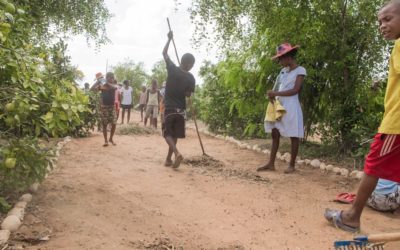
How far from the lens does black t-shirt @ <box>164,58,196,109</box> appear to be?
649cm

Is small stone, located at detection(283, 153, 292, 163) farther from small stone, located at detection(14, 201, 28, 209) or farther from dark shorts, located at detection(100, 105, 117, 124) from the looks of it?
small stone, located at detection(14, 201, 28, 209)

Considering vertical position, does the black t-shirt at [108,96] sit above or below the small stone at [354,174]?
above

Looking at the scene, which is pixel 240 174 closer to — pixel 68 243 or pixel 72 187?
pixel 72 187

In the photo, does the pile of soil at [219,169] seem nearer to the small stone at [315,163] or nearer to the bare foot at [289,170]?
the bare foot at [289,170]

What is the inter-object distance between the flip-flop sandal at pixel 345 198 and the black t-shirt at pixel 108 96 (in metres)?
5.61

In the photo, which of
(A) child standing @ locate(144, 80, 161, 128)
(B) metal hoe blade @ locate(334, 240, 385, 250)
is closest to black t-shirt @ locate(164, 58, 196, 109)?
(B) metal hoe blade @ locate(334, 240, 385, 250)

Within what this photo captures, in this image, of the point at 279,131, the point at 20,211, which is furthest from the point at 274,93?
the point at 20,211

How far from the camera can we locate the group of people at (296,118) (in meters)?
3.34

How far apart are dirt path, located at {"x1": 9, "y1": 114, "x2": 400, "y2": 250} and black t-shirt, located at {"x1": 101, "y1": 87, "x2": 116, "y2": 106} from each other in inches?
97.4

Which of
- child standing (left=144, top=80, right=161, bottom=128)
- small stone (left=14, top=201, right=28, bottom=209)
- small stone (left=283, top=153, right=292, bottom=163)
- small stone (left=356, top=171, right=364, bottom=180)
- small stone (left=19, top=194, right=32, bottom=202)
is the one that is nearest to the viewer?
small stone (left=14, top=201, right=28, bottom=209)

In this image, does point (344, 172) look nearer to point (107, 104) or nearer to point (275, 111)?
point (275, 111)

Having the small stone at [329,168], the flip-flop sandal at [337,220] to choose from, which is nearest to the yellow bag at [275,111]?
the small stone at [329,168]

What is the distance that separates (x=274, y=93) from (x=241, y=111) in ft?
8.95

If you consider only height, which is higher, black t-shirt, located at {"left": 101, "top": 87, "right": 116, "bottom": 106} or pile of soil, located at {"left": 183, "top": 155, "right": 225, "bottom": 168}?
black t-shirt, located at {"left": 101, "top": 87, "right": 116, "bottom": 106}
